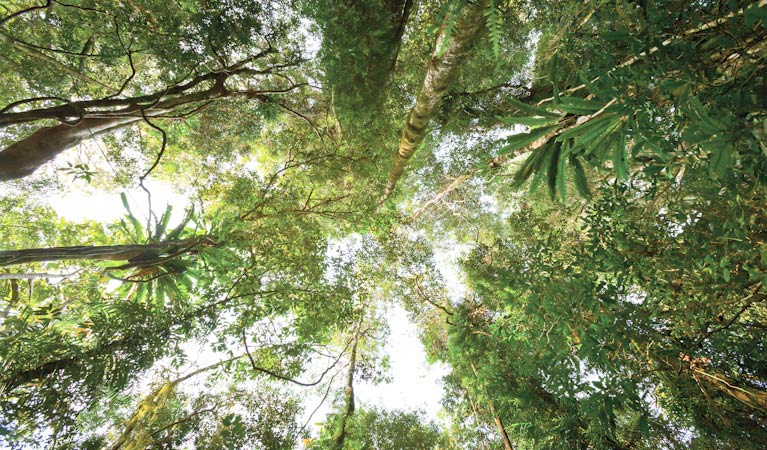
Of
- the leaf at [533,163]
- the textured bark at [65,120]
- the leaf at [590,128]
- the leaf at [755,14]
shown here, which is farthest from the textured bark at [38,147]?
the leaf at [755,14]

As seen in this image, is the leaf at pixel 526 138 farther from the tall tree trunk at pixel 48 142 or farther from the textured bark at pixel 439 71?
the tall tree trunk at pixel 48 142

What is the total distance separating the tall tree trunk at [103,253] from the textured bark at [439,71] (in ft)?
11.4

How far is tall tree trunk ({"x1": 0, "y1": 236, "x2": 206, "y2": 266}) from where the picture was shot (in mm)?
2662

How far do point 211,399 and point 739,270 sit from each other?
21.6ft

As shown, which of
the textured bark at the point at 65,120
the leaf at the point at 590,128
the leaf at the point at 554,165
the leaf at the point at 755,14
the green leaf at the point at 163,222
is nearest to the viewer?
the leaf at the point at 755,14

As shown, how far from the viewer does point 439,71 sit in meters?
3.46

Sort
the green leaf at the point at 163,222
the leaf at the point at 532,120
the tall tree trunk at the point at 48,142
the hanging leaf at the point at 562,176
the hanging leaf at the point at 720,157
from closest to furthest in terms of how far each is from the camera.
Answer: the hanging leaf at the point at 720,157 < the leaf at the point at 532,120 < the hanging leaf at the point at 562,176 < the tall tree trunk at the point at 48,142 < the green leaf at the point at 163,222

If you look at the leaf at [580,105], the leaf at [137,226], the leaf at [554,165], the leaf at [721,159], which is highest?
the leaf at [137,226]

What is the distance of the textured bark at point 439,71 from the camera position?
273 centimetres

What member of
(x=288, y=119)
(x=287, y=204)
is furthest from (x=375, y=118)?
(x=288, y=119)

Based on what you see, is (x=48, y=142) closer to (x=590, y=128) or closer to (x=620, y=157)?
(x=590, y=128)

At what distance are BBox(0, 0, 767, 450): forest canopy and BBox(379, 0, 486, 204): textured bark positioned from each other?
0.03 m

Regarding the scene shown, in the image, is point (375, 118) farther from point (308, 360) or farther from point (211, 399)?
point (211, 399)

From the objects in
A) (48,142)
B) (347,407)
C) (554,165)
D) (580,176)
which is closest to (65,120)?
(48,142)
